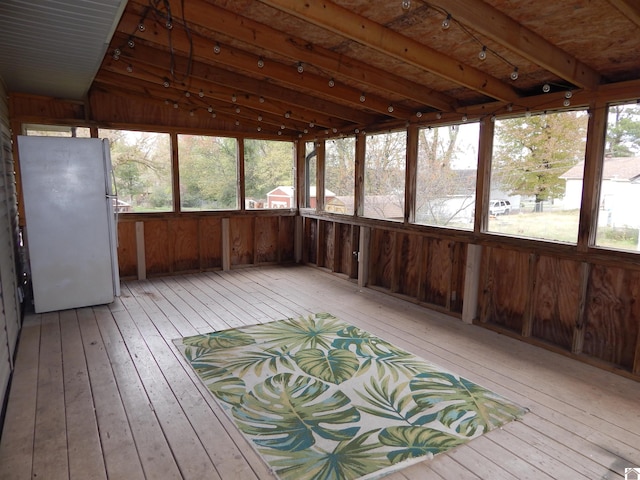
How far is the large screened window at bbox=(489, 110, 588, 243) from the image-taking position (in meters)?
3.54

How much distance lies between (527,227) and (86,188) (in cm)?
470

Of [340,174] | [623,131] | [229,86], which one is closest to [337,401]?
[623,131]

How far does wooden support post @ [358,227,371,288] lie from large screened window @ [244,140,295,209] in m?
2.09

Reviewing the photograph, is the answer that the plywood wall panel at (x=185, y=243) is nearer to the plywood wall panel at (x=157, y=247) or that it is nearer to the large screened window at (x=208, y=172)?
the plywood wall panel at (x=157, y=247)

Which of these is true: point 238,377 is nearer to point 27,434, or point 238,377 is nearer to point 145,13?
point 27,434

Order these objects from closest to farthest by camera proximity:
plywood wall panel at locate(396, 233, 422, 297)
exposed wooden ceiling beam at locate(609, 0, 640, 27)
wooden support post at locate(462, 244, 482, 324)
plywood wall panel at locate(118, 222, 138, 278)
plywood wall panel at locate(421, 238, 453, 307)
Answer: exposed wooden ceiling beam at locate(609, 0, 640, 27)
wooden support post at locate(462, 244, 482, 324)
plywood wall panel at locate(421, 238, 453, 307)
plywood wall panel at locate(396, 233, 422, 297)
plywood wall panel at locate(118, 222, 138, 278)

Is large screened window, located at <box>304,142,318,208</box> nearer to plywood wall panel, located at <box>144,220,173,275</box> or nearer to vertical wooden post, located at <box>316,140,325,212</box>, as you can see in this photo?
vertical wooden post, located at <box>316,140,325,212</box>

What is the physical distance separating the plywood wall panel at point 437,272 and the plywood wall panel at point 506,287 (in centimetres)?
51

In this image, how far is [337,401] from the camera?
9.23 feet

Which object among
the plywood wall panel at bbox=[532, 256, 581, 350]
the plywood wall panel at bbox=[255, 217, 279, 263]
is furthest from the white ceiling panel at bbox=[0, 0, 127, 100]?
the plywood wall panel at bbox=[532, 256, 581, 350]

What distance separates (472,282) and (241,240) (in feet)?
13.4

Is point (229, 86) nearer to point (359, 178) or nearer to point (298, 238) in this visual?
point (359, 178)

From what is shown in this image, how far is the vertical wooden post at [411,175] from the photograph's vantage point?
197 inches

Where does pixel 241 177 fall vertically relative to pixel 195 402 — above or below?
above
